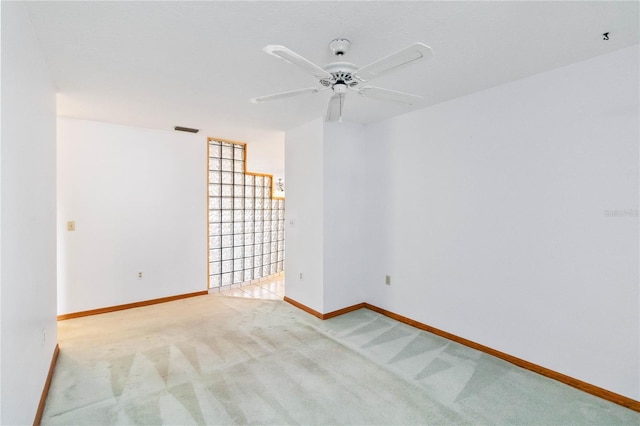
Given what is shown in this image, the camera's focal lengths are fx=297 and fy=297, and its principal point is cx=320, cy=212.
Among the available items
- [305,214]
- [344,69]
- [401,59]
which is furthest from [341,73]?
[305,214]

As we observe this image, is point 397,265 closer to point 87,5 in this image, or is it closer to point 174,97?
point 174,97

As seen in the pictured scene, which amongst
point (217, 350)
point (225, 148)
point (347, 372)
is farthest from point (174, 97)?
point (347, 372)

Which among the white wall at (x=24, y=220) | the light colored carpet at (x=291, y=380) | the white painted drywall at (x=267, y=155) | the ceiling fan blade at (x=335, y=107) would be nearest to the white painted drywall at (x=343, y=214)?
the light colored carpet at (x=291, y=380)

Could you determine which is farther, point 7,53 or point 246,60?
point 246,60

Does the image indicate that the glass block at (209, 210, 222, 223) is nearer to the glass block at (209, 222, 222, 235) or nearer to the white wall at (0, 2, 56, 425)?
the glass block at (209, 222, 222, 235)

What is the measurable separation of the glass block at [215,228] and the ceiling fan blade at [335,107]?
3.25 metres

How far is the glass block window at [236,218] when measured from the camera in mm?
4887

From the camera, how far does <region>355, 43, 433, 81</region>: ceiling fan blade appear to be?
4.49 feet

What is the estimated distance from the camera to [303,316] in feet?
12.5

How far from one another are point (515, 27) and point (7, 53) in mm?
2743

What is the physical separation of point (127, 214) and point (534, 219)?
15.5 ft

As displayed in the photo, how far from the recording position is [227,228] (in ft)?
16.6

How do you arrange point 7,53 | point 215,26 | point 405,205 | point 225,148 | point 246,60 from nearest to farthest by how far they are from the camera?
point 7,53 < point 215,26 < point 246,60 < point 405,205 < point 225,148

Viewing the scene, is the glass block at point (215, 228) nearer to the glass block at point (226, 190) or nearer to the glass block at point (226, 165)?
the glass block at point (226, 190)
